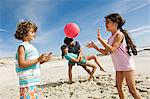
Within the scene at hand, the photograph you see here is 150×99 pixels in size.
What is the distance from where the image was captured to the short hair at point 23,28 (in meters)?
3.82

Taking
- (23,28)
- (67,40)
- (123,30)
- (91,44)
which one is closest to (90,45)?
(91,44)

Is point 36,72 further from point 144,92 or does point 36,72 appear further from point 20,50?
point 144,92

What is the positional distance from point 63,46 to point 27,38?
3321 millimetres

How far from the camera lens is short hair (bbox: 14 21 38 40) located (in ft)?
12.5

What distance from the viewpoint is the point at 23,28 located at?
3.83 meters

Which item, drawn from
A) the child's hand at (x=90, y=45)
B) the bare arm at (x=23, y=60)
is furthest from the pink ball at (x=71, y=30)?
the bare arm at (x=23, y=60)

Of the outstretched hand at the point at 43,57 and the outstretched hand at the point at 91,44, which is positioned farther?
the outstretched hand at the point at 91,44

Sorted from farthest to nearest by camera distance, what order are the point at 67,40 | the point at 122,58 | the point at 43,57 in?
the point at 67,40 → the point at 122,58 → the point at 43,57

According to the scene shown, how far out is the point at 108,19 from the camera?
4.47 meters

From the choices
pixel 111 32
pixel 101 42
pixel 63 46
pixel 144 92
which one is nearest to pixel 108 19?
pixel 111 32

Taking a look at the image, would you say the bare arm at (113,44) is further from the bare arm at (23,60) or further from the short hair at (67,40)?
the short hair at (67,40)

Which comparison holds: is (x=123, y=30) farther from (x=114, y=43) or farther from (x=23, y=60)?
(x=23, y=60)

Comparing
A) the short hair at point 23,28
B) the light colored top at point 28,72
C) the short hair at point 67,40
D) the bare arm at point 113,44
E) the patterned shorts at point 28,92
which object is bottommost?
the patterned shorts at point 28,92

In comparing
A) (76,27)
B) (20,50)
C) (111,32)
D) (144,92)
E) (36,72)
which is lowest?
(144,92)
